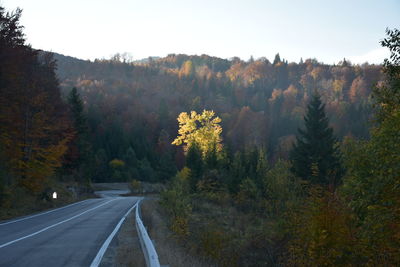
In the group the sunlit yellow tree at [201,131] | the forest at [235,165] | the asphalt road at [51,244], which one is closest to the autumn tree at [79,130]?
the forest at [235,165]

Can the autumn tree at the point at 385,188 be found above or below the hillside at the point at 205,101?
below

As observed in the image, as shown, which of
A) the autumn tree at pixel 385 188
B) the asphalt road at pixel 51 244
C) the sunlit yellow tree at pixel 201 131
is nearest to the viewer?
the asphalt road at pixel 51 244

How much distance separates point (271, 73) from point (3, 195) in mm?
173418

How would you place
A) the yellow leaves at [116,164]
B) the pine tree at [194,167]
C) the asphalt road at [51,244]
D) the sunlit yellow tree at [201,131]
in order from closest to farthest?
1. the asphalt road at [51,244]
2. the pine tree at [194,167]
3. the sunlit yellow tree at [201,131]
4. the yellow leaves at [116,164]

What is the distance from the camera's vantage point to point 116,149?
9675cm

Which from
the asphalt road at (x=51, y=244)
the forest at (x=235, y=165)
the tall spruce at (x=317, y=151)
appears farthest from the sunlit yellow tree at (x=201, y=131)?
the asphalt road at (x=51, y=244)

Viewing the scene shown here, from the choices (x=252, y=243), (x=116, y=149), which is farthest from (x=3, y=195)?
(x=116, y=149)

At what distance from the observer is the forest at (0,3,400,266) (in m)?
13.0

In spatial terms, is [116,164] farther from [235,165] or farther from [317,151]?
[317,151]

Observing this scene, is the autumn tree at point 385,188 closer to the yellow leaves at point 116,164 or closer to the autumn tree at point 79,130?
the autumn tree at point 79,130

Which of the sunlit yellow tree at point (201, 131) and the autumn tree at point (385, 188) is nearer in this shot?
the autumn tree at point (385, 188)


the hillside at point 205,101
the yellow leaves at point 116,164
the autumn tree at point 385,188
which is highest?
the hillside at point 205,101

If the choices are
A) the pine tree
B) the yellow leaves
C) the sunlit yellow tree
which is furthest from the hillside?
the pine tree

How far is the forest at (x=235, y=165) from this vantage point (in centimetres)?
1305
